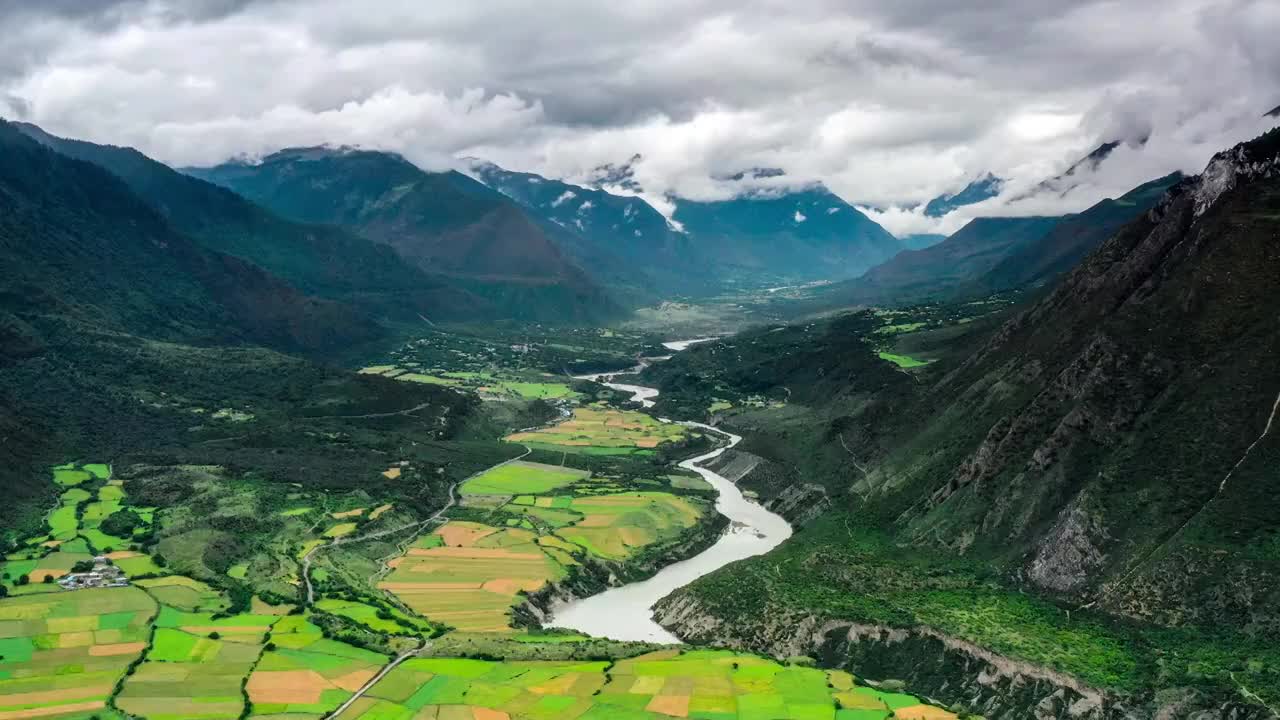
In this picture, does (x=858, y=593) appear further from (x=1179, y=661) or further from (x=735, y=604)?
(x=1179, y=661)

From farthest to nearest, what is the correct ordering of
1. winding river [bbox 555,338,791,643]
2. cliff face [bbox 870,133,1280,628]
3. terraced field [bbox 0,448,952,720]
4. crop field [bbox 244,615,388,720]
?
winding river [bbox 555,338,791,643], cliff face [bbox 870,133,1280,628], crop field [bbox 244,615,388,720], terraced field [bbox 0,448,952,720]

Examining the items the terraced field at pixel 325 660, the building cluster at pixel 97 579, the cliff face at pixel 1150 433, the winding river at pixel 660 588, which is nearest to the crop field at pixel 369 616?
the terraced field at pixel 325 660

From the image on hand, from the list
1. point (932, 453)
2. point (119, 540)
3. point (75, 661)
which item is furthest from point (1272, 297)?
point (119, 540)

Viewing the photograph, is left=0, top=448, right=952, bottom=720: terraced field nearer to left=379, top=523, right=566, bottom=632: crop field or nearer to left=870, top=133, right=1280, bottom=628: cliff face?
left=379, top=523, right=566, bottom=632: crop field

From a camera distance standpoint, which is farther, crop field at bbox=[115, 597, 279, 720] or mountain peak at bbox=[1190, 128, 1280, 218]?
mountain peak at bbox=[1190, 128, 1280, 218]

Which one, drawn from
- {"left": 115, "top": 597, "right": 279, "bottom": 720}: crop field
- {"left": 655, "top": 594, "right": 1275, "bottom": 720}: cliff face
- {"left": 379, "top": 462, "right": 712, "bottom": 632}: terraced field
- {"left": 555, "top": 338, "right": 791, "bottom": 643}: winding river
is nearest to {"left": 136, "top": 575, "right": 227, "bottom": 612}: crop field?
{"left": 115, "top": 597, "right": 279, "bottom": 720}: crop field
